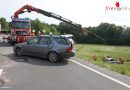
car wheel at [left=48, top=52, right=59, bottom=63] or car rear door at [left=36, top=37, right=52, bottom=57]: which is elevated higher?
car rear door at [left=36, top=37, right=52, bottom=57]

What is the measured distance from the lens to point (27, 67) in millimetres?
14859

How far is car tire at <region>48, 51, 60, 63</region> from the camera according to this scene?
1750cm

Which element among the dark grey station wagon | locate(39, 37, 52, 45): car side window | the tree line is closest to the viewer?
the dark grey station wagon

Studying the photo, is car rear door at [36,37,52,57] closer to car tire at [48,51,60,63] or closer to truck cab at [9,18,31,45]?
car tire at [48,51,60,63]

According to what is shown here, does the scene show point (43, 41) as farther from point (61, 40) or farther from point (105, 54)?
point (105, 54)

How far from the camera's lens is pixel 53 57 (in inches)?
696

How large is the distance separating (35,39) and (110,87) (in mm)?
9504

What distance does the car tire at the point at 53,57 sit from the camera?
17.5 m

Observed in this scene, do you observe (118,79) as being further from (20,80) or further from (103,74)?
(20,80)

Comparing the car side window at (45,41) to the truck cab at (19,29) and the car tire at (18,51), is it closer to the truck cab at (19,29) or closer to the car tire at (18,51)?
the car tire at (18,51)

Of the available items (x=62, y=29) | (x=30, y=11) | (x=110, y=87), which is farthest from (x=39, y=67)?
(x=62, y=29)

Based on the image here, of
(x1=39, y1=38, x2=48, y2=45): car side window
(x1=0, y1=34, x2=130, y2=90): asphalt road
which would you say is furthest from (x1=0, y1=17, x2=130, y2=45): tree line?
(x1=0, y1=34, x2=130, y2=90): asphalt road

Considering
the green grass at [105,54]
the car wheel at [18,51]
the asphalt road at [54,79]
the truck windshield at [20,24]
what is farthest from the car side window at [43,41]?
the truck windshield at [20,24]

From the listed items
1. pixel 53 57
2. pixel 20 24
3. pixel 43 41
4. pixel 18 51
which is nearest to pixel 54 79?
pixel 53 57
